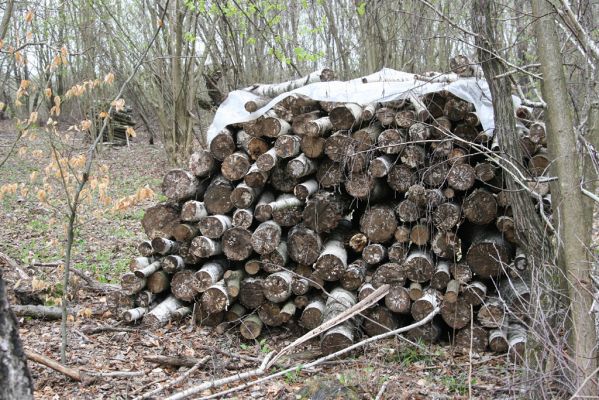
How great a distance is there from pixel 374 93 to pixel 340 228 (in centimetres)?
141

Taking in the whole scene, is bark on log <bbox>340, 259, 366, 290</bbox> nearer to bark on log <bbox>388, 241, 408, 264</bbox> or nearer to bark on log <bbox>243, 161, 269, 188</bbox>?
bark on log <bbox>388, 241, 408, 264</bbox>

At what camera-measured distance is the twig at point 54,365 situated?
4.21 meters

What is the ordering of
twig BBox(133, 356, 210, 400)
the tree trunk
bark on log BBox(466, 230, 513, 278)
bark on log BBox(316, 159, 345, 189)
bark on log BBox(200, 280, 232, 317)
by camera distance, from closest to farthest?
the tree trunk → twig BBox(133, 356, 210, 400) → bark on log BBox(466, 230, 513, 278) → bark on log BBox(316, 159, 345, 189) → bark on log BBox(200, 280, 232, 317)

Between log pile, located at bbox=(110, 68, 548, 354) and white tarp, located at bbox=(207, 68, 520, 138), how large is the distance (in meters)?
0.10

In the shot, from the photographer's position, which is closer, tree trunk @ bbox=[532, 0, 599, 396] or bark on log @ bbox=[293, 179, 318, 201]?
tree trunk @ bbox=[532, 0, 599, 396]

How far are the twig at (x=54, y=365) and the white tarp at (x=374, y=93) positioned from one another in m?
2.73

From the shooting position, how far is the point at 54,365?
4262 mm

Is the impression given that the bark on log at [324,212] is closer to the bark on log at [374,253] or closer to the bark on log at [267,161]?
the bark on log at [374,253]

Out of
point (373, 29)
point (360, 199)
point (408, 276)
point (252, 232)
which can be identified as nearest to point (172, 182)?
point (252, 232)

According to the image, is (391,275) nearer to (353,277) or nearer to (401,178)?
(353,277)

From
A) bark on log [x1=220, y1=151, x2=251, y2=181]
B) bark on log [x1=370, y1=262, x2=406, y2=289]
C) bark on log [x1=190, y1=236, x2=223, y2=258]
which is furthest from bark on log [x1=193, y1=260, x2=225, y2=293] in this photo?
bark on log [x1=370, y1=262, x2=406, y2=289]

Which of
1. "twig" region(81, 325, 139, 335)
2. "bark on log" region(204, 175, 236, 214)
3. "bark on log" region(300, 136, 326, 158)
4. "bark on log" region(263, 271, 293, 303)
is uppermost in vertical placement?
"bark on log" region(300, 136, 326, 158)

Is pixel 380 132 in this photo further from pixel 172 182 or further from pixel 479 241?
pixel 172 182

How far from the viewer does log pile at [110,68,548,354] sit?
4.88m
